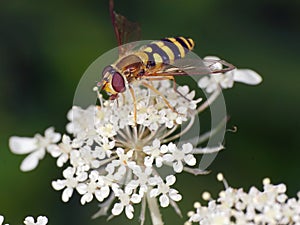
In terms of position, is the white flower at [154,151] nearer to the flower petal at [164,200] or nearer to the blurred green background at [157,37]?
the flower petal at [164,200]

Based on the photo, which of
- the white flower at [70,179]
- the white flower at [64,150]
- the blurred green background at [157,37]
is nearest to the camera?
the white flower at [70,179]

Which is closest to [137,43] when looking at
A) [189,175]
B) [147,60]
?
[147,60]

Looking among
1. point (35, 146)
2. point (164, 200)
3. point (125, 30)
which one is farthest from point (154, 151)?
point (35, 146)

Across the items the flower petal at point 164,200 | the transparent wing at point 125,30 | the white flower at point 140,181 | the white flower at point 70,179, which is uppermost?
the transparent wing at point 125,30

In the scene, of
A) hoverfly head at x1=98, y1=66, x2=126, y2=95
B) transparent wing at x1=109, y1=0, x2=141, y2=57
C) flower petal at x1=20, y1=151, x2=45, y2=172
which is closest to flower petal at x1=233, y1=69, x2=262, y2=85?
transparent wing at x1=109, y1=0, x2=141, y2=57

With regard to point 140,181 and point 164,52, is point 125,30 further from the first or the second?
point 140,181

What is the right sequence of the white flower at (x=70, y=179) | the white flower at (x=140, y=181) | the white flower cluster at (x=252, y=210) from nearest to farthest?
1. the white flower cluster at (x=252, y=210)
2. the white flower at (x=140, y=181)
3. the white flower at (x=70, y=179)

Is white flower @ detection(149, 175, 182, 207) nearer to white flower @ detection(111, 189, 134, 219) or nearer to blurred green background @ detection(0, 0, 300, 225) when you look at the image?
white flower @ detection(111, 189, 134, 219)

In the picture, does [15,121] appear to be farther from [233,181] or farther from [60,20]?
[233,181]

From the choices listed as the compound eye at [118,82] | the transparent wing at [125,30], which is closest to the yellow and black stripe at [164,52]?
the compound eye at [118,82]
